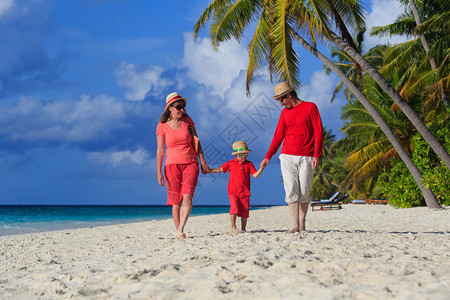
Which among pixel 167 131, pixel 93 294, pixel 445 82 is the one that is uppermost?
pixel 445 82

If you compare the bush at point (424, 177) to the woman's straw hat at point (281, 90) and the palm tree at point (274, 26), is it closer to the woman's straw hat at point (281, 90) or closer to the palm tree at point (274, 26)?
the palm tree at point (274, 26)

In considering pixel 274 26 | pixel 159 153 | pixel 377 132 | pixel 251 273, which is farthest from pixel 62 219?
pixel 251 273

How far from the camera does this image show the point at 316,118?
5375 mm

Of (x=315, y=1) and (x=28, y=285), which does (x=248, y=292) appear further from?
(x=315, y=1)

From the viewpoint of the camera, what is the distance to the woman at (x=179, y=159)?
5.36 metres

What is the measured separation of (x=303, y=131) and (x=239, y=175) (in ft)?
3.82

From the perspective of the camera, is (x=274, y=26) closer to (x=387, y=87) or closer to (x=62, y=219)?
(x=387, y=87)

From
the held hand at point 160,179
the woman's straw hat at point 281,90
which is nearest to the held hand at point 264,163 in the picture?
the woman's straw hat at point 281,90

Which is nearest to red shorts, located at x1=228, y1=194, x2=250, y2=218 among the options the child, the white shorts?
the child

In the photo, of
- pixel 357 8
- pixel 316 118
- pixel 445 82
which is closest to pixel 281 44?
pixel 357 8

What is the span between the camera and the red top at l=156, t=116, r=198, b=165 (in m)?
5.38

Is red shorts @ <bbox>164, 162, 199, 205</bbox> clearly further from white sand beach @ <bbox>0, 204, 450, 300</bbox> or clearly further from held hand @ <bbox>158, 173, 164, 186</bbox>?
white sand beach @ <bbox>0, 204, 450, 300</bbox>

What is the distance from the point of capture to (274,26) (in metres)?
10.8

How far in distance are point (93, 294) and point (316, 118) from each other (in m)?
3.58
